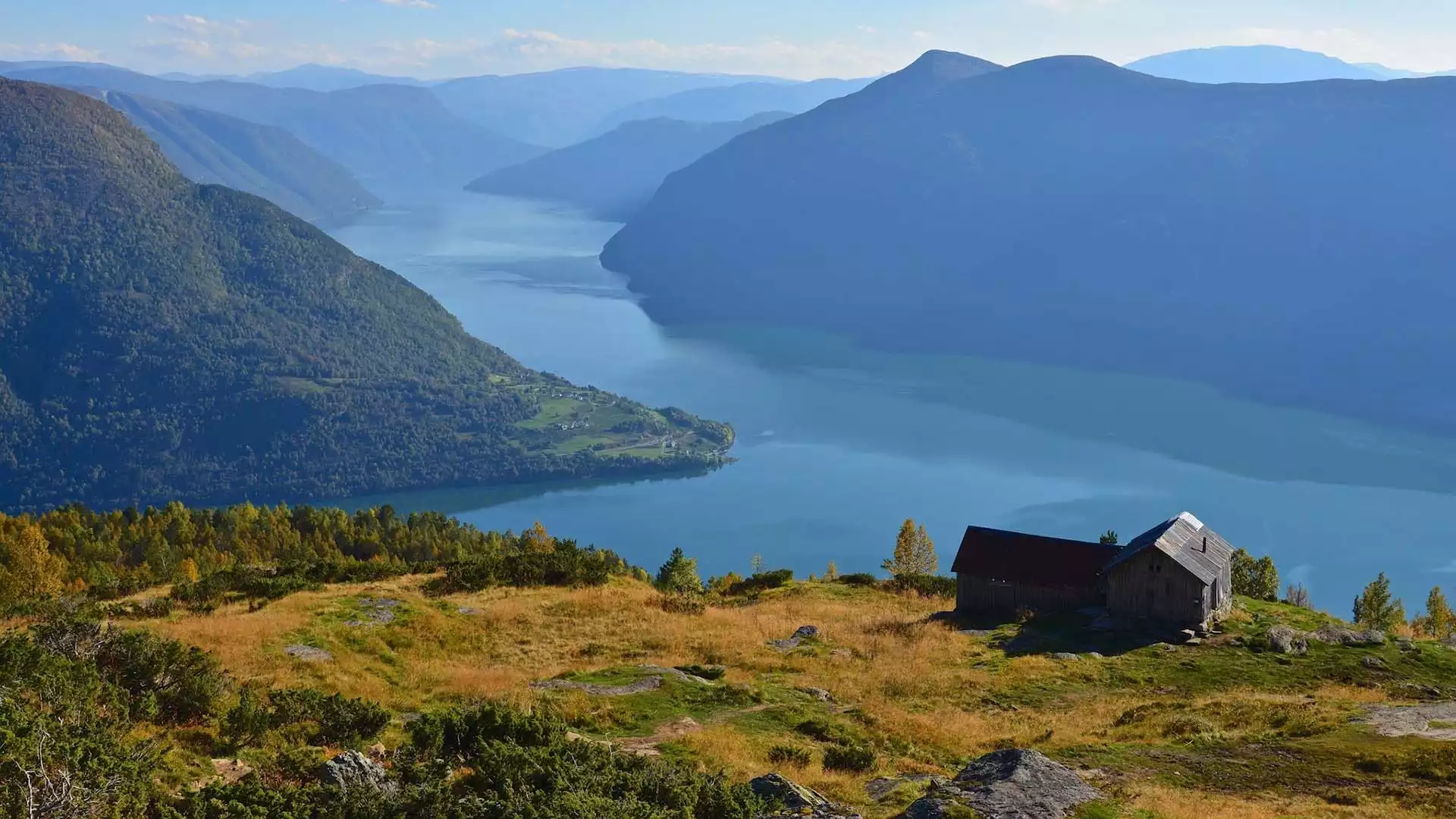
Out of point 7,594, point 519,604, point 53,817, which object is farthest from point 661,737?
point 7,594

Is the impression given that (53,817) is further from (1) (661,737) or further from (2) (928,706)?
(2) (928,706)

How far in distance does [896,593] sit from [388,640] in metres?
31.5

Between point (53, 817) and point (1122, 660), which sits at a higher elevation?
point (53, 817)

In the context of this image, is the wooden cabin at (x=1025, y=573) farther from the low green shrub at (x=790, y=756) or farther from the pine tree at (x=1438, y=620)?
the pine tree at (x=1438, y=620)

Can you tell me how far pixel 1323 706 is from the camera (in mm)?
34906

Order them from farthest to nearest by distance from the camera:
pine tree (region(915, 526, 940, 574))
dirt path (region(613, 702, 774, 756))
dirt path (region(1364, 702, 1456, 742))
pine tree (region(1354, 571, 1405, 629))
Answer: pine tree (region(915, 526, 940, 574)) < pine tree (region(1354, 571, 1405, 629)) < dirt path (region(1364, 702, 1456, 742)) < dirt path (region(613, 702, 774, 756))

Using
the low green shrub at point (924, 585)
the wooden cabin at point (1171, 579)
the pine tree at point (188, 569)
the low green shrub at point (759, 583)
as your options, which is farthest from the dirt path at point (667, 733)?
the pine tree at point (188, 569)

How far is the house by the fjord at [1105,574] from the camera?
Result: 161ft

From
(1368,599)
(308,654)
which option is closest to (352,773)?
(308,654)

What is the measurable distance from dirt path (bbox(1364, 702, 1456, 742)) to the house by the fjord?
14245mm

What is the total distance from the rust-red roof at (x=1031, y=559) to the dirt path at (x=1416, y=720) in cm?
1885

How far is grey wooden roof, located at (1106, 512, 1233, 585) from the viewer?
4900 cm

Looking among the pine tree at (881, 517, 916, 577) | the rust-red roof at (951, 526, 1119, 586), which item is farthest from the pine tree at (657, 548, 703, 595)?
the pine tree at (881, 517, 916, 577)

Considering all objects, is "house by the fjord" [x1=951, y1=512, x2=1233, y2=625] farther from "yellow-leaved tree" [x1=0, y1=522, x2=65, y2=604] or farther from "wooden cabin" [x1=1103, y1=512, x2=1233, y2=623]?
"yellow-leaved tree" [x1=0, y1=522, x2=65, y2=604]
